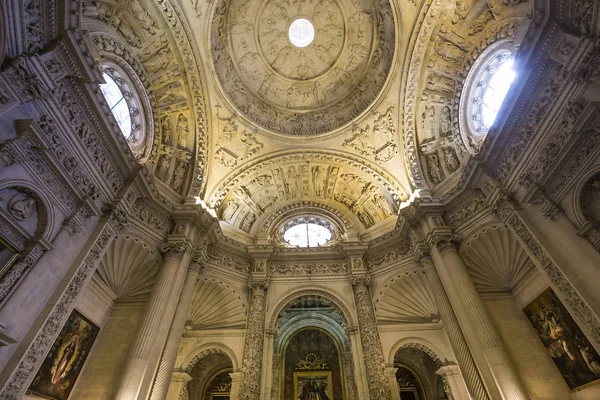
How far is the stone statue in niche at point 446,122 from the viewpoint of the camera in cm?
1159

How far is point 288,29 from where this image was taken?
1384cm

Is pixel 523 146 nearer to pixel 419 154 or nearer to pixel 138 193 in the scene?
pixel 419 154

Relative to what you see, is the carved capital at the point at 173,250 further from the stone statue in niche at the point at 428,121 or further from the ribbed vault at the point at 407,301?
the stone statue in niche at the point at 428,121

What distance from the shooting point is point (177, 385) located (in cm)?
1016

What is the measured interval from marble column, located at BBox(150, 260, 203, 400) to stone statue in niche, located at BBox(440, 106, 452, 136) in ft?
35.0

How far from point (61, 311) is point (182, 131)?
7781 millimetres

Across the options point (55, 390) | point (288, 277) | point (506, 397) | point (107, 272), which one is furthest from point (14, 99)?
point (506, 397)

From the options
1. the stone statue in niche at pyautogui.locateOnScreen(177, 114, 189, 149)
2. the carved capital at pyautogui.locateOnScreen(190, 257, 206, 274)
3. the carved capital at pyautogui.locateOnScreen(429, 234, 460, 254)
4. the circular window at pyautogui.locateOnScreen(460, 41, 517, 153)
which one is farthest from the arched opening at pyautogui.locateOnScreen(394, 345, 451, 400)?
the stone statue in niche at pyautogui.locateOnScreen(177, 114, 189, 149)

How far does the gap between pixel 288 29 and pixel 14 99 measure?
11.4 metres

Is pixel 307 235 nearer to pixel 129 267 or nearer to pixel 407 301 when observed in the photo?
pixel 407 301

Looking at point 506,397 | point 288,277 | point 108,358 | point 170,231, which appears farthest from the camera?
point 288,277

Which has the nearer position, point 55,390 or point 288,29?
point 55,390


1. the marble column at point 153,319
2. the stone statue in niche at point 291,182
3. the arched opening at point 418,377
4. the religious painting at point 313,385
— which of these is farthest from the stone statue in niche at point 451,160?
the religious painting at point 313,385

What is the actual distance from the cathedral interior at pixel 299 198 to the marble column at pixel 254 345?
0.07 metres
